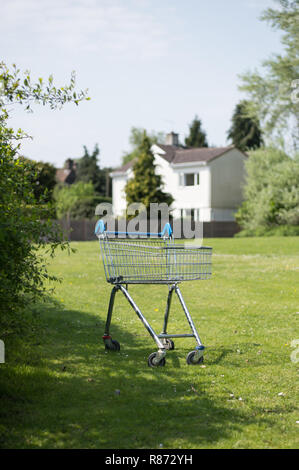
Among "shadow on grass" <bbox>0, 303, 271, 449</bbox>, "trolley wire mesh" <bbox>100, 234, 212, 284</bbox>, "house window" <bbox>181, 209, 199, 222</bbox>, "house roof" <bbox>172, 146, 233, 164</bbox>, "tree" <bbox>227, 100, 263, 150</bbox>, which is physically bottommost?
"shadow on grass" <bbox>0, 303, 271, 449</bbox>

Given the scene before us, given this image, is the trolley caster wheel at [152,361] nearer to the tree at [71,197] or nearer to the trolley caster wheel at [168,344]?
the trolley caster wheel at [168,344]

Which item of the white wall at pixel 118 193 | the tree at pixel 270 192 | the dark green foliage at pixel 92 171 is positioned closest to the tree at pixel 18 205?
the tree at pixel 270 192

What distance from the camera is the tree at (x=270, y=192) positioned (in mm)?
36188

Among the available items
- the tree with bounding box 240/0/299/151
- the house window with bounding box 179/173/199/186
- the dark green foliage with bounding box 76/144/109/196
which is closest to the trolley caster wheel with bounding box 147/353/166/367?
the tree with bounding box 240/0/299/151

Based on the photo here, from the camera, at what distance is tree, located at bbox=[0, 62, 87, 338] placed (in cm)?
468

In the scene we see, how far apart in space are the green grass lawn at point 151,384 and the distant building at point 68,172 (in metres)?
77.4

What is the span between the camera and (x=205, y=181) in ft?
145

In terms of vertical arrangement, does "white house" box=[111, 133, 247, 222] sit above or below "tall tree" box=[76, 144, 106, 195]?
below

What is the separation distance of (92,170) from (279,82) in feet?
152

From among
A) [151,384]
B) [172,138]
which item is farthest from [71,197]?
[151,384]

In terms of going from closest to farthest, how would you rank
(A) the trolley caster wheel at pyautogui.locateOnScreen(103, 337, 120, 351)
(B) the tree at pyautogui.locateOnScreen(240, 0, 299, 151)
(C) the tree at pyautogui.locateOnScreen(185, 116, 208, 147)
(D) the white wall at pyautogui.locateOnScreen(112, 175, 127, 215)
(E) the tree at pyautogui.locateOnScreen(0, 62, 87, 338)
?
(E) the tree at pyautogui.locateOnScreen(0, 62, 87, 338) → (A) the trolley caster wheel at pyautogui.locateOnScreen(103, 337, 120, 351) → (B) the tree at pyautogui.locateOnScreen(240, 0, 299, 151) → (D) the white wall at pyautogui.locateOnScreen(112, 175, 127, 215) → (C) the tree at pyautogui.locateOnScreen(185, 116, 208, 147)

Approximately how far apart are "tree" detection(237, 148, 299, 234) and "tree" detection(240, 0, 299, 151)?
2.24 meters

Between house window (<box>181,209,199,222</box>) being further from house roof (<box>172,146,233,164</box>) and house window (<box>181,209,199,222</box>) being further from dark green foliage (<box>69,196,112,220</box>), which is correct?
dark green foliage (<box>69,196,112,220</box>)

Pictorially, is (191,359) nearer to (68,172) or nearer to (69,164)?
(68,172)
